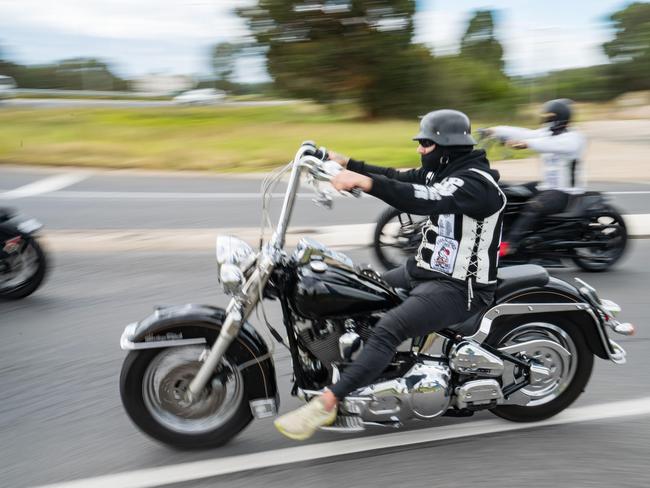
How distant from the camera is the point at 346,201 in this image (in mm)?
11953

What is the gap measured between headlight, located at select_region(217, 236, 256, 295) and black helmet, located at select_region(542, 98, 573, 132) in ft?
15.1

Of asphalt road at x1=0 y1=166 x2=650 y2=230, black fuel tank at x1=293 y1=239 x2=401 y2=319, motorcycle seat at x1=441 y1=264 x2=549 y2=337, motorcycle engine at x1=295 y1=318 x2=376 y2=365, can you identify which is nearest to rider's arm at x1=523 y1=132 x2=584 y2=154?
asphalt road at x1=0 y1=166 x2=650 y2=230

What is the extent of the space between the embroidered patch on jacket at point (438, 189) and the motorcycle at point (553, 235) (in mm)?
3673

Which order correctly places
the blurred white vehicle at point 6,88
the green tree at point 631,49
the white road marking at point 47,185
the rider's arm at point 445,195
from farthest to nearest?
the green tree at point 631,49 → the blurred white vehicle at point 6,88 → the white road marking at point 47,185 → the rider's arm at point 445,195

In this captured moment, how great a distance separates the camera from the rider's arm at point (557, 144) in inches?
284

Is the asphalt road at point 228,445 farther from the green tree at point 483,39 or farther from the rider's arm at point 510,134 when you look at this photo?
the green tree at point 483,39

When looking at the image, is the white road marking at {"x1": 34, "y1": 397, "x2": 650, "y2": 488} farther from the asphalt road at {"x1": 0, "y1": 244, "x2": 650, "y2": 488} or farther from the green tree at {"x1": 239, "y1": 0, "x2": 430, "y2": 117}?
the green tree at {"x1": 239, "y1": 0, "x2": 430, "y2": 117}

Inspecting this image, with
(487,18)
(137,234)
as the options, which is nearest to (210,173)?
(137,234)

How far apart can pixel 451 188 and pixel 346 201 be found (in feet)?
27.5

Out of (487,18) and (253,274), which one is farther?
(487,18)

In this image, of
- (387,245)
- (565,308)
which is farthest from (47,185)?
(565,308)

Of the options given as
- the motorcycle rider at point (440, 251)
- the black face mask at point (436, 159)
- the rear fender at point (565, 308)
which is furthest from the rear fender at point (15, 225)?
the rear fender at point (565, 308)

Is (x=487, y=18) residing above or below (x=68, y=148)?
above

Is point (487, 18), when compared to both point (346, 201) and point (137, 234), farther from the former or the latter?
point (137, 234)
